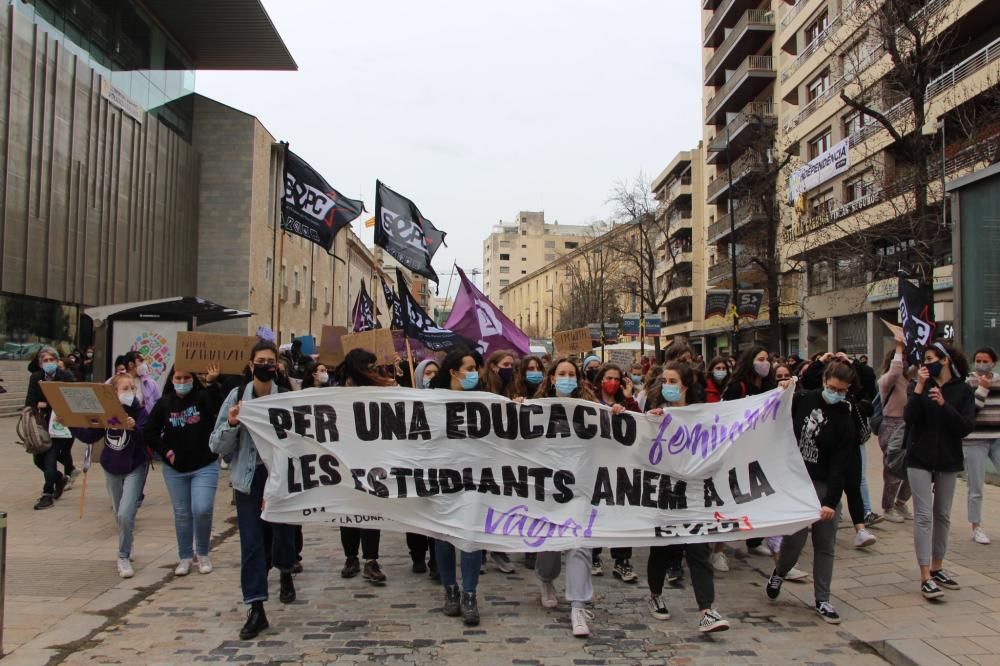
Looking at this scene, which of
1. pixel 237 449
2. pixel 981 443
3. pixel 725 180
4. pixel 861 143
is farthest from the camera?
pixel 725 180

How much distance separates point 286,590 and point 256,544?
758 millimetres

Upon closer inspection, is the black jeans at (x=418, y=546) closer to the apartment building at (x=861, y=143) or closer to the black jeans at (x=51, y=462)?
the black jeans at (x=51, y=462)

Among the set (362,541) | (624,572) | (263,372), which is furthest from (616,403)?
(263,372)

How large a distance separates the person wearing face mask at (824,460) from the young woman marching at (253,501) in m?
3.66

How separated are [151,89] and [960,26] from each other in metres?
29.2

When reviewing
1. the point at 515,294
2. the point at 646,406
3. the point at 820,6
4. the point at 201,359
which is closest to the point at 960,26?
the point at 820,6

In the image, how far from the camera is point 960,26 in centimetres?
2505

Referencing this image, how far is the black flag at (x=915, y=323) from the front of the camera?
237 inches

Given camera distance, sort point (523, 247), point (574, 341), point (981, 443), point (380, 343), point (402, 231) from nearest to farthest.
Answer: point (981, 443)
point (380, 343)
point (402, 231)
point (574, 341)
point (523, 247)

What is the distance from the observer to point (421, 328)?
34.5ft

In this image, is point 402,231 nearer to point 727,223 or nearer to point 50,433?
point 50,433

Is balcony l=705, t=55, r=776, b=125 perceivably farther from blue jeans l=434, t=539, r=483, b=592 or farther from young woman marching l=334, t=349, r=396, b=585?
blue jeans l=434, t=539, r=483, b=592

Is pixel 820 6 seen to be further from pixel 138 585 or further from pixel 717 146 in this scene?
pixel 138 585

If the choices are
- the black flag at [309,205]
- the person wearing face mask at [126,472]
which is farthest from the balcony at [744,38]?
the person wearing face mask at [126,472]
